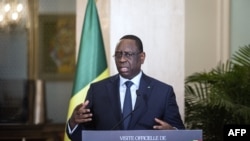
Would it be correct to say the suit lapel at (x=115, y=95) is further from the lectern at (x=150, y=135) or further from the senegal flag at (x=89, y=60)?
the lectern at (x=150, y=135)

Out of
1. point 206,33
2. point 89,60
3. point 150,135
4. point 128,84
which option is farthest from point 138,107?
point 206,33

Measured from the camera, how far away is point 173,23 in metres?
3.39

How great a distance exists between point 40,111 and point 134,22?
5.66 feet

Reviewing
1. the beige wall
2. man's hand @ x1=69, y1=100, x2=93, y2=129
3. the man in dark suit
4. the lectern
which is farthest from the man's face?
the beige wall

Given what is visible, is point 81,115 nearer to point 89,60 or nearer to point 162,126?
point 89,60

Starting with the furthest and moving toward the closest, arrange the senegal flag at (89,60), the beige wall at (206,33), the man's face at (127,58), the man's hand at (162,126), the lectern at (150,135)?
the beige wall at (206,33), the senegal flag at (89,60), the man's face at (127,58), the man's hand at (162,126), the lectern at (150,135)

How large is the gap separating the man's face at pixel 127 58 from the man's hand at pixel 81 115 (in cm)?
36

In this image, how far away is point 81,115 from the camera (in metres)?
3.18

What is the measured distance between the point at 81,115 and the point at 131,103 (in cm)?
37

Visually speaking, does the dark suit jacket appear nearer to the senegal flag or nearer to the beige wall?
the senegal flag

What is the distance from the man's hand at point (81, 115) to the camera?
3.18 m

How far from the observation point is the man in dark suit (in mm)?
3176

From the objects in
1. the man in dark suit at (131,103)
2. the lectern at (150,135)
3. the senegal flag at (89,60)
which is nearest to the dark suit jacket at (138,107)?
the man in dark suit at (131,103)

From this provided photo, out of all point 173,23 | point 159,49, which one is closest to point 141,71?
point 159,49
